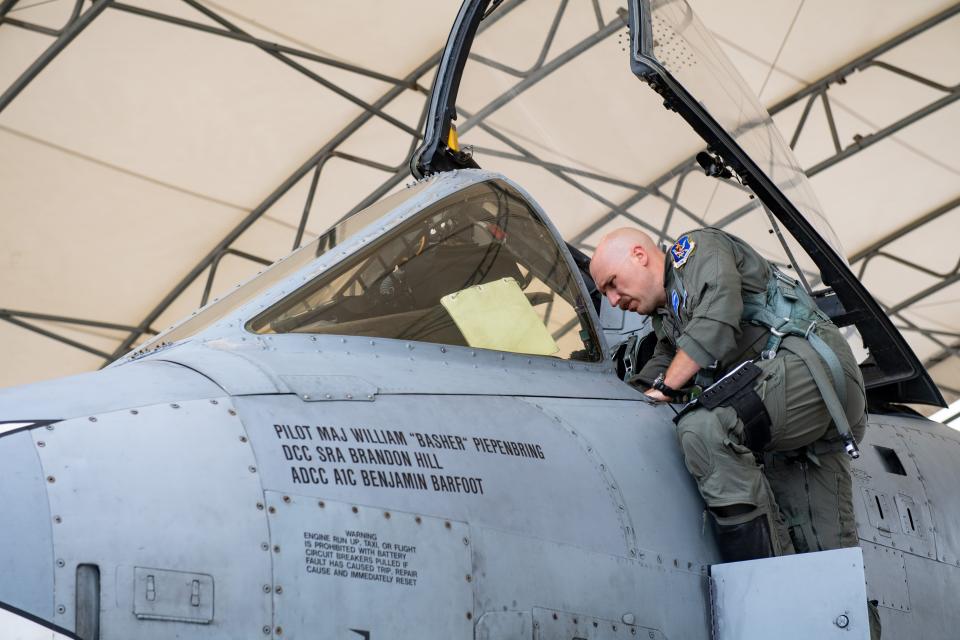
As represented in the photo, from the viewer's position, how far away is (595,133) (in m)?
5.56

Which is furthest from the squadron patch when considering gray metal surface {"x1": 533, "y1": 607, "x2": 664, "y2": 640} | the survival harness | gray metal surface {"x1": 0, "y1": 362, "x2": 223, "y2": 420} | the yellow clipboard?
gray metal surface {"x1": 0, "y1": 362, "x2": 223, "y2": 420}

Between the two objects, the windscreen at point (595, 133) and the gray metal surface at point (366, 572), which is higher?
the windscreen at point (595, 133)

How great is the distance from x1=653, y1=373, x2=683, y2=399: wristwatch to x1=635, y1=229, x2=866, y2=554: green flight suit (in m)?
0.14

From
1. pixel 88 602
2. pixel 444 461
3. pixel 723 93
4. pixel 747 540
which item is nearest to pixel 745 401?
pixel 747 540

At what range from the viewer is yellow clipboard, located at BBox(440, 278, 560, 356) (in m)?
4.14

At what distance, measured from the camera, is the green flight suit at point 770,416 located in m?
4.11

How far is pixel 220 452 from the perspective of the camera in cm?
290

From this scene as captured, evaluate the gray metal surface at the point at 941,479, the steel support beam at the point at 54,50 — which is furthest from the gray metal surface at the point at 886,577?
the steel support beam at the point at 54,50

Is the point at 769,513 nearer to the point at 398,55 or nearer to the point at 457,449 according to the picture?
the point at 457,449

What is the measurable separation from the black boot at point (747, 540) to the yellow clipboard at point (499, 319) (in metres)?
0.95

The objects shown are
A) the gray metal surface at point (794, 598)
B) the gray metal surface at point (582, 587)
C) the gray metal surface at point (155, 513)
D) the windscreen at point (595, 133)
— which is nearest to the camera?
the gray metal surface at point (155, 513)

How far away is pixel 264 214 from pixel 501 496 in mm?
13518

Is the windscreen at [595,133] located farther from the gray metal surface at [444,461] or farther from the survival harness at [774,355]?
the gray metal surface at [444,461]

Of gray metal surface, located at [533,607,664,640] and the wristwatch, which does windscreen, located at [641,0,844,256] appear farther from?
gray metal surface, located at [533,607,664,640]
